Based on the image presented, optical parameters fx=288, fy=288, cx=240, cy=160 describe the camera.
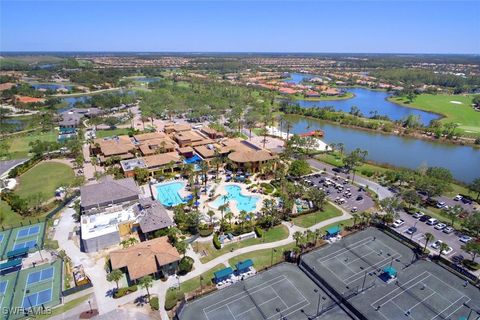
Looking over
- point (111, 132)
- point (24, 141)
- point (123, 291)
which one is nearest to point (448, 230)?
point (123, 291)

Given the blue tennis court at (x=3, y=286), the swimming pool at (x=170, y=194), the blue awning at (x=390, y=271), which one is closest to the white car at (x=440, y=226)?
the blue awning at (x=390, y=271)

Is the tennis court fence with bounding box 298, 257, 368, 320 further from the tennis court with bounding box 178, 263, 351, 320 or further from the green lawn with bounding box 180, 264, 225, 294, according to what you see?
the green lawn with bounding box 180, 264, 225, 294

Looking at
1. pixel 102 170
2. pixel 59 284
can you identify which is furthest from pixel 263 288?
pixel 102 170

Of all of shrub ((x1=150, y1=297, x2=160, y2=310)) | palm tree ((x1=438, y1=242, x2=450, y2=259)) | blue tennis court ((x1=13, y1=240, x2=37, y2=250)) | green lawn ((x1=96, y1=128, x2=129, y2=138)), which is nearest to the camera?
shrub ((x1=150, y1=297, x2=160, y2=310))

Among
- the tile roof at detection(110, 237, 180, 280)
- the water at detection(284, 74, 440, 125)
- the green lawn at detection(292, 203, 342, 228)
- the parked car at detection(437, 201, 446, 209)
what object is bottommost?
the green lawn at detection(292, 203, 342, 228)

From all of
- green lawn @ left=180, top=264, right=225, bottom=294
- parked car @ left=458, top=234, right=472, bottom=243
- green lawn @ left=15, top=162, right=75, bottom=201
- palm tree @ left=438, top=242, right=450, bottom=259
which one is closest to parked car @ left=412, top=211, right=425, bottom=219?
parked car @ left=458, top=234, right=472, bottom=243

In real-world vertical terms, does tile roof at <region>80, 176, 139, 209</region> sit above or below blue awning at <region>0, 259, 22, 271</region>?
above
